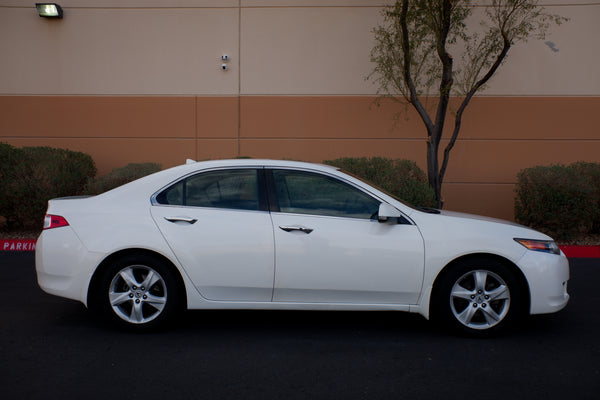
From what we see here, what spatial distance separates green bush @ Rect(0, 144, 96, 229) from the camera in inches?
375

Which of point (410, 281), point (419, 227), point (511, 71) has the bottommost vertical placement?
point (410, 281)

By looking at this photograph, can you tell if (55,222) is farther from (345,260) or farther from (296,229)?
(345,260)

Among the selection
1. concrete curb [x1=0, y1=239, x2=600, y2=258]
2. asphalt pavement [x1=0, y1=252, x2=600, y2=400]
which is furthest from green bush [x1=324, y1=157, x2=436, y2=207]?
asphalt pavement [x1=0, y1=252, x2=600, y2=400]

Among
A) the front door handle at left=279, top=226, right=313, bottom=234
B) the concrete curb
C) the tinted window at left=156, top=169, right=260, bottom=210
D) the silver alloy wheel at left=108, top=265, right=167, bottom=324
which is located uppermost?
the tinted window at left=156, top=169, right=260, bottom=210

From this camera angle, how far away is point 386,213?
15.4 ft

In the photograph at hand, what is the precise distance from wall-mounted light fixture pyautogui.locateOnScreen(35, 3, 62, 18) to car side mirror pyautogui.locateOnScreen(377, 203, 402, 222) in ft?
31.1

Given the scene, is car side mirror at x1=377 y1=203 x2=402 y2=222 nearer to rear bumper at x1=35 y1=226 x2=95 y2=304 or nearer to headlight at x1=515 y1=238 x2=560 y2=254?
headlight at x1=515 y1=238 x2=560 y2=254

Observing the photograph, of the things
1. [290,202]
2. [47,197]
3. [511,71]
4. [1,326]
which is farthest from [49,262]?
[511,71]

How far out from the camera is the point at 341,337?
4.85 metres

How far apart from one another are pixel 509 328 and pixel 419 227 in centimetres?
126

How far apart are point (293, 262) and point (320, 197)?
2.07 feet

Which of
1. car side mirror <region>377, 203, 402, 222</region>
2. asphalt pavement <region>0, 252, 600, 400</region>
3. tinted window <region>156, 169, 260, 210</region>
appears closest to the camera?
asphalt pavement <region>0, 252, 600, 400</region>

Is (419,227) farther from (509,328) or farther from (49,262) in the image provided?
(49,262)

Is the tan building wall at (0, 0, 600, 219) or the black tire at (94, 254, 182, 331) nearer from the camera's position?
the black tire at (94, 254, 182, 331)
